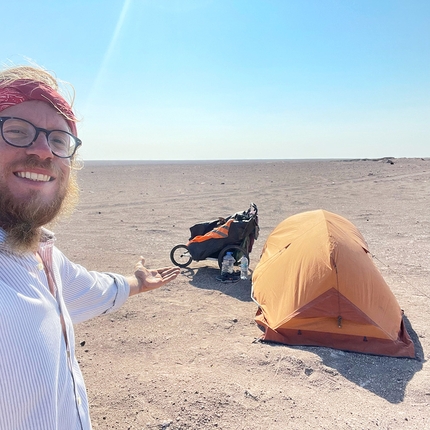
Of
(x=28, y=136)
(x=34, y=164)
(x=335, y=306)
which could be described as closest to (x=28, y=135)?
(x=28, y=136)

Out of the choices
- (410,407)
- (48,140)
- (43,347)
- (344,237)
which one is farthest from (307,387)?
(48,140)

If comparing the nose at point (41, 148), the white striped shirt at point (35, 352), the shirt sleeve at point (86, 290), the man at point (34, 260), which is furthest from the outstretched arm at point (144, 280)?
the nose at point (41, 148)

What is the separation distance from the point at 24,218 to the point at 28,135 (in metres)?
0.37

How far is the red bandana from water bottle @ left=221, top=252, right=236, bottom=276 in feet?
16.6

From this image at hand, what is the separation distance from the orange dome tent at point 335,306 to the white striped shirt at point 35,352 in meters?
3.21

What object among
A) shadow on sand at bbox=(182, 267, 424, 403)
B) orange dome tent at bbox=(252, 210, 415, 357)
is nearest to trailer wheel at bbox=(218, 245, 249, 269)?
orange dome tent at bbox=(252, 210, 415, 357)

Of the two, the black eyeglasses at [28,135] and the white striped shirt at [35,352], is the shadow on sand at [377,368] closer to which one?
the white striped shirt at [35,352]

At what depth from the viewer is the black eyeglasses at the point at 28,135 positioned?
4.97 feet

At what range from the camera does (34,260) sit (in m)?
1.49

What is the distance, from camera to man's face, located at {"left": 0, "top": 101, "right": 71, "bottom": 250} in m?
1.47

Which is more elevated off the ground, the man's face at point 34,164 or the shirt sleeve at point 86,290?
the man's face at point 34,164

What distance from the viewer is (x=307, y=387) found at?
3.66 metres

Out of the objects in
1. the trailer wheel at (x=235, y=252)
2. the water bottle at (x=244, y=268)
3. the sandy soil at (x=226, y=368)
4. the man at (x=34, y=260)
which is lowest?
the sandy soil at (x=226, y=368)

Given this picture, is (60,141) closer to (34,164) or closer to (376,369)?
(34,164)
